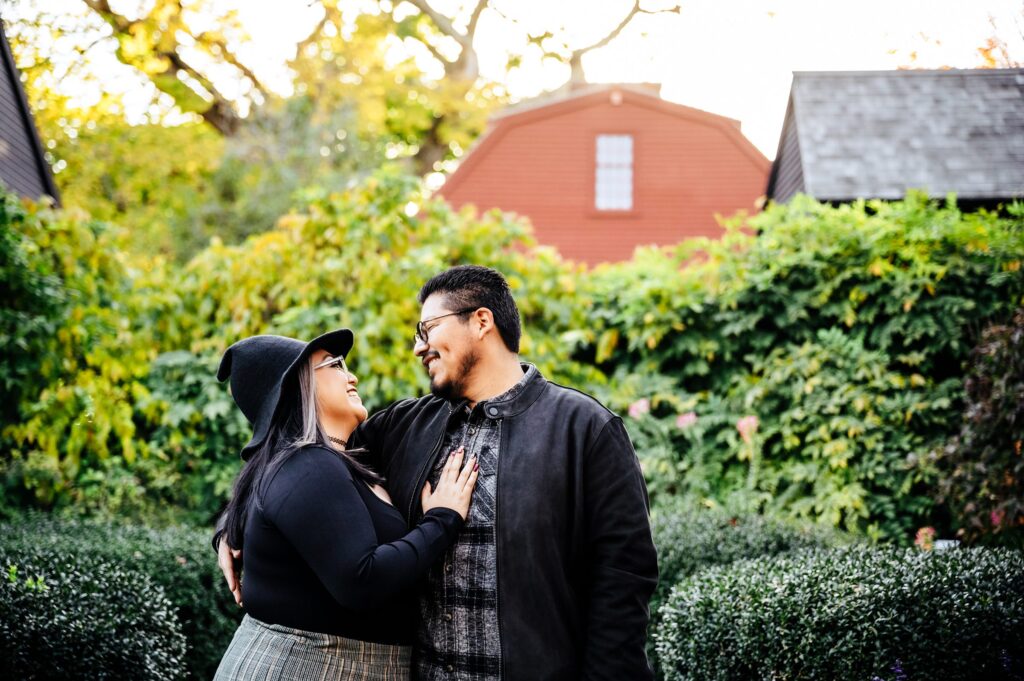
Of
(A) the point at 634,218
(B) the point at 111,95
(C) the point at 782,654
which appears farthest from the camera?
(A) the point at 634,218

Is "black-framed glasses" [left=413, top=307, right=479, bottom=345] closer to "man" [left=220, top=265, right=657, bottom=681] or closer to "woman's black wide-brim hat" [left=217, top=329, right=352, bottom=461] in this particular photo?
"man" [left=220, top=265, right=657, bottom=681]

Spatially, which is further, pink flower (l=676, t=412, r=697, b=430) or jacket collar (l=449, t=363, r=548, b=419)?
pink flower (l=676, t=412, r=697, b=430)

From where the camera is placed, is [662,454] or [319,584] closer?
[319,584]

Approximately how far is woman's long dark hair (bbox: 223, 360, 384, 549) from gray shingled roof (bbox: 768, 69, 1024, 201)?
11.2 metres

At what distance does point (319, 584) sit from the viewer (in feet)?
8.43

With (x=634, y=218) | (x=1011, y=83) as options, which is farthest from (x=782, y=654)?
(x=634, y=218)

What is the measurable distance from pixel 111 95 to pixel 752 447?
52.5 ft

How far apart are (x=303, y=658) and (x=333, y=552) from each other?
1.18 feet

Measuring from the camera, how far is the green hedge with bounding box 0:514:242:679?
482 cm

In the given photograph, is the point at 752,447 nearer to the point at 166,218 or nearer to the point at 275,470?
the point at 275,470

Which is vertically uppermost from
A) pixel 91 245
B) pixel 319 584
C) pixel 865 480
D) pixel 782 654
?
pixel 91 245

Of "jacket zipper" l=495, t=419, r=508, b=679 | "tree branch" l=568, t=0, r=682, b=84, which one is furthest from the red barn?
"jacket zipper" l=495, t=419, r=508, b=679

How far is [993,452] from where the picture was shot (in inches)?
223

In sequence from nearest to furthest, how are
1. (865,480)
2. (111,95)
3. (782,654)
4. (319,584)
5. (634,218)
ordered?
(319,584), (782,654), (865,480), (111,95), (634,218)
